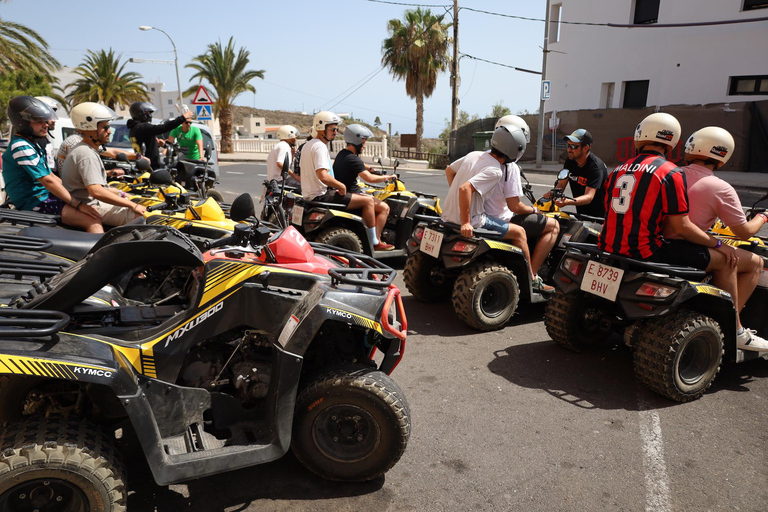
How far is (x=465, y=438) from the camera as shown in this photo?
145 inches

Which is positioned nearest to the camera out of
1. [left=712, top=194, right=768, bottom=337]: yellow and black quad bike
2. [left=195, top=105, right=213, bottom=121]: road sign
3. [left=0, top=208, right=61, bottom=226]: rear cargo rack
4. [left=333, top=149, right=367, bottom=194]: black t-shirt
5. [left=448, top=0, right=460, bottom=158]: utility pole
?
[left=712, top=194, right=768, bottom=337]: yellow and black quad bike

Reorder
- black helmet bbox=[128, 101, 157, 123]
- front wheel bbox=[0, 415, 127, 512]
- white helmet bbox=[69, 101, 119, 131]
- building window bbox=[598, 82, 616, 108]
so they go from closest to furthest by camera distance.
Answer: front wheel bbox=[0, 415, 127, 512] → white helmet bbox=[69, 101, 119, 131] → black helmet bbox=[128, 101, 157, 123] → building window bbox=[598, 82, 616, 108]

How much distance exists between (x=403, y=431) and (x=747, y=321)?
351cm

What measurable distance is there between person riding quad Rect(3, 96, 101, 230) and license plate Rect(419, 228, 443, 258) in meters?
3.24

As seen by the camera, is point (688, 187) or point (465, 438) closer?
point (465, 438)

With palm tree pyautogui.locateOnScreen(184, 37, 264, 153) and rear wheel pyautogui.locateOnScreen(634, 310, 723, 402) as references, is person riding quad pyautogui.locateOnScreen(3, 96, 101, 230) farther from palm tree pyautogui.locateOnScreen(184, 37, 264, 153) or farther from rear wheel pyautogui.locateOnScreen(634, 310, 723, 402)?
palm tree pyautogui.locateOnScreen(184, 37, 264, 153)

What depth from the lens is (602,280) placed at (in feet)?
14.6

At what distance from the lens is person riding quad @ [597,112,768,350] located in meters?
4.16

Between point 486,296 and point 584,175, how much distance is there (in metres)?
2.10

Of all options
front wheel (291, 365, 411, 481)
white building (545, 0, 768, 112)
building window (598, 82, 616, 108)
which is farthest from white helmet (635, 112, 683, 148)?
building window (598, 82, 616, 108)

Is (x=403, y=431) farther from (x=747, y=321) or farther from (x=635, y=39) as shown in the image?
(x=635, y=39)

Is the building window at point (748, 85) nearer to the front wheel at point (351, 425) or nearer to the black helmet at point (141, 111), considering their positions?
the black helmet at point (141, 111)

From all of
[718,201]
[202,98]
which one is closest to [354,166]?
[718,201]

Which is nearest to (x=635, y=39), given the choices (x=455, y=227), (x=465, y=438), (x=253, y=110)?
(x=455, y=227)
